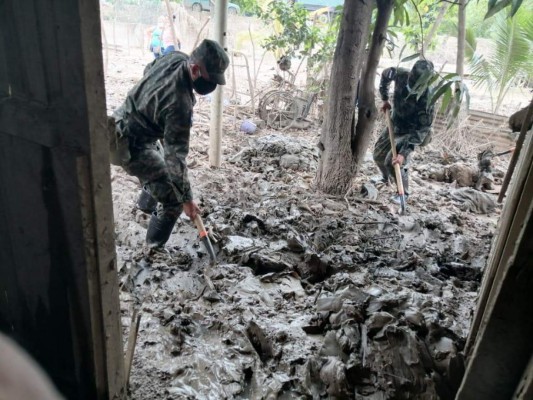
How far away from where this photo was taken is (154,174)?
136 inches

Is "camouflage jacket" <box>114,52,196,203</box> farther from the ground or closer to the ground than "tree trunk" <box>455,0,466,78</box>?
closer to the ground

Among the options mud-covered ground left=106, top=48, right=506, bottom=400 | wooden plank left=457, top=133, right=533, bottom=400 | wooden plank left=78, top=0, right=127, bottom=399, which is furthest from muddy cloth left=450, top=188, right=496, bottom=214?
wooden plank left=78, top=0, right=127, bottom=399

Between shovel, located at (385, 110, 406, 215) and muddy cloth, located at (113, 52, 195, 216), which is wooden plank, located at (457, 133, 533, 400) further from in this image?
shovel, located at (385, 110, 406, 215)

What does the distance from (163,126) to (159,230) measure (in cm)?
92

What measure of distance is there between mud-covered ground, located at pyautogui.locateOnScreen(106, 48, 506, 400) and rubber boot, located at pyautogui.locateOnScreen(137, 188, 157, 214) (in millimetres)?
192

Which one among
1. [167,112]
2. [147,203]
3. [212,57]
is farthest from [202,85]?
[147,203]

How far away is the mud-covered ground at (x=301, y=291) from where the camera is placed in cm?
201

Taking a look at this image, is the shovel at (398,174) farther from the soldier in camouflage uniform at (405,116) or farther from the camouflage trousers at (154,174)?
the camouflage trousers at (154,174)

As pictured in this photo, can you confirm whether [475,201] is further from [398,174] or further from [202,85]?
[202,85]

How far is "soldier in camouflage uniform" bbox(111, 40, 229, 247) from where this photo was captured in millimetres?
3086

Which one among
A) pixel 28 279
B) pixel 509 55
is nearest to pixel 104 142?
pixel 28 279

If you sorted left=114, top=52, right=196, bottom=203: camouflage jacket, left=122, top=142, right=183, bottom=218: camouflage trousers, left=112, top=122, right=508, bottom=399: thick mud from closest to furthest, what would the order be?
left=112, top=122, right=508, bottom=399: thick mud, left=114, top=52, right=196, bottom=203: camouflage jacket, left=122, top=142, right=183, bottom=218: camouflage trousers

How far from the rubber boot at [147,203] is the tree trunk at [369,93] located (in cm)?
270

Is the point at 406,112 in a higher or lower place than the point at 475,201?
higher
